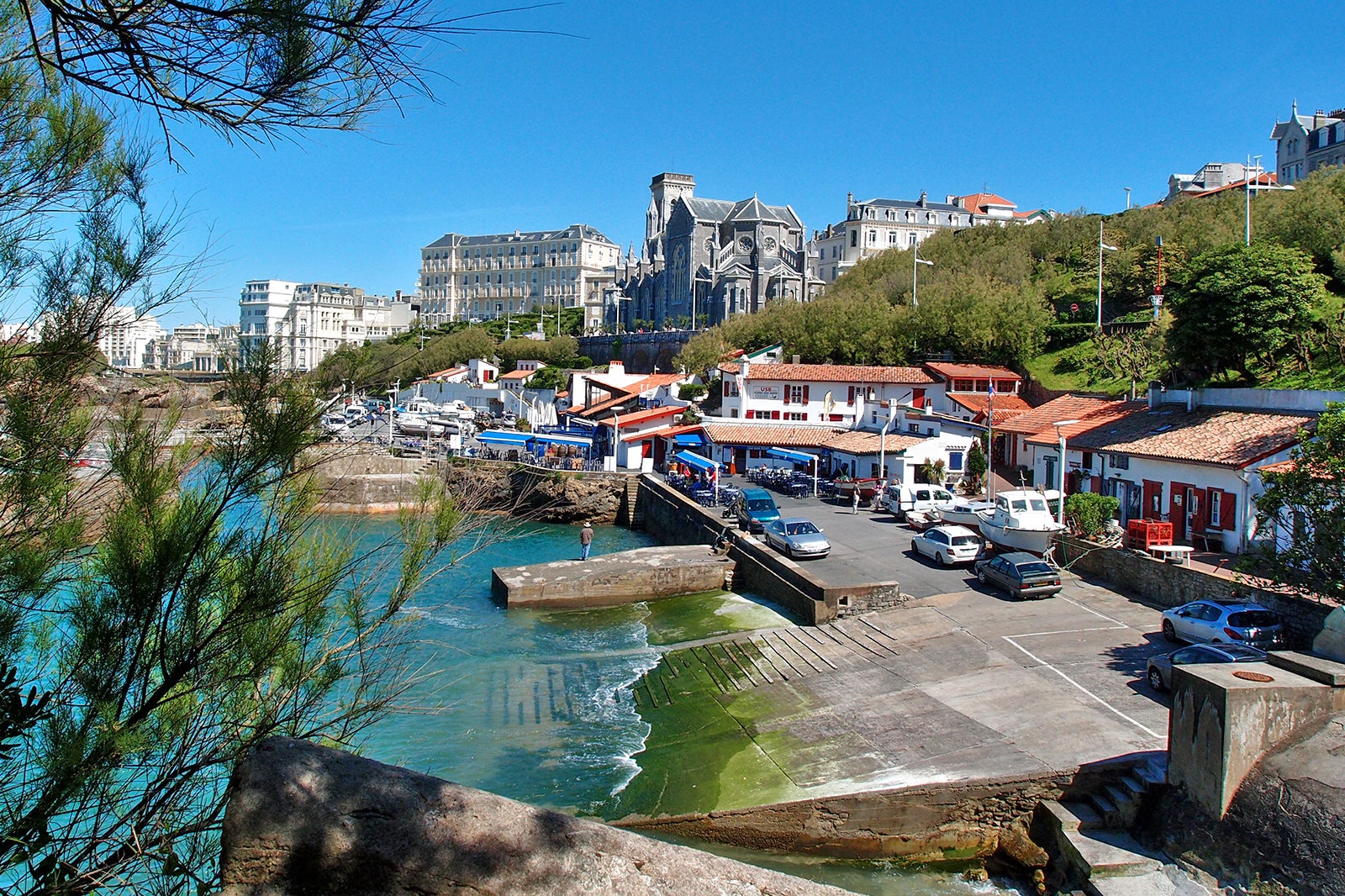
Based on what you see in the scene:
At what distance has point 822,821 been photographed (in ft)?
39.8

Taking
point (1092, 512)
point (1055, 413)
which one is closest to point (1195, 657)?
point (1092, 512)

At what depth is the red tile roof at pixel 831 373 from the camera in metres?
45.6

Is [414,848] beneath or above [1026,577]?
above

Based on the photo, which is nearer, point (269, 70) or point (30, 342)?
point (269, 70)

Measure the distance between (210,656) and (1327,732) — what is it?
1087 cm

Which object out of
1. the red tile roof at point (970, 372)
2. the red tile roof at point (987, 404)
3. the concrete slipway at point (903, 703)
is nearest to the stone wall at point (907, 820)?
the concrete slipway at point (903, 703)

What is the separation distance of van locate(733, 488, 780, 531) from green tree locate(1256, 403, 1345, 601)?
658 inches

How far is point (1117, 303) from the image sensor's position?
49625 millimetres

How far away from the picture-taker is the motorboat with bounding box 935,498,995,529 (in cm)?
2692

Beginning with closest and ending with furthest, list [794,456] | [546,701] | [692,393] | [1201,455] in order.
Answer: [546,701], [1201,455], [794,456], [692,393]

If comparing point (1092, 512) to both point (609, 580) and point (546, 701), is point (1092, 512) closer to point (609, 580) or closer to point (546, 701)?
point (609, 580)

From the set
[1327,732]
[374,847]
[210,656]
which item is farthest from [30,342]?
[1327,732]

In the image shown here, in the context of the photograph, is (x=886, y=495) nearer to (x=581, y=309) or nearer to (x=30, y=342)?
(x=30, y=342)

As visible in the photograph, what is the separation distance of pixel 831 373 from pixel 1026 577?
27.5 metres
